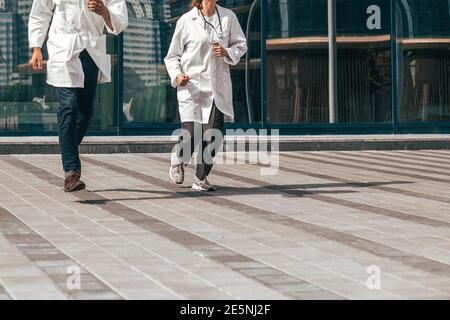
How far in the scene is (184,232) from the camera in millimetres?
8078

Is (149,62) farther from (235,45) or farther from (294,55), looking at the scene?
(235,45)

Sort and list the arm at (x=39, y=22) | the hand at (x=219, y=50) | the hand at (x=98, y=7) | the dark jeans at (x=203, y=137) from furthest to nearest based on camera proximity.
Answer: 1. the dark jeans at (x=203, y=137)
2. the hand at (x=219, y=50)
3. the arm at (x=39, y=22)
4. the hand at (x=98, y=7)

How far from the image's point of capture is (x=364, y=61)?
18781 millimetres

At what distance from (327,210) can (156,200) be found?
1.49 m

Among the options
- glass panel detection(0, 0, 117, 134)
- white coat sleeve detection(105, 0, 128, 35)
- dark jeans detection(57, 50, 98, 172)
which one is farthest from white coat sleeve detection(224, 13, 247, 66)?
glass panel detection(0, 0, 117, 134)

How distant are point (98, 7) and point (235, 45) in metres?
1.35

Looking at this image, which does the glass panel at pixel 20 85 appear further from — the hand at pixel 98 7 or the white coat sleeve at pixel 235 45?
the hand at pixel 98 7

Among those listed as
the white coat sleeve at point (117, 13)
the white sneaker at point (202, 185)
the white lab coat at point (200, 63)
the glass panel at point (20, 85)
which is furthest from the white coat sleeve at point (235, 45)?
the glass panel at point (20, 85)

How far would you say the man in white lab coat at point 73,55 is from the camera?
1020cm

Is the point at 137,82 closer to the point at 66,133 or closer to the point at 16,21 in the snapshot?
the point at 16,21

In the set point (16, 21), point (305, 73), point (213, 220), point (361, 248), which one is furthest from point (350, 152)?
point (361, 248)

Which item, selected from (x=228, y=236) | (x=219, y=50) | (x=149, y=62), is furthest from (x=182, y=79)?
(x=149, y=62)

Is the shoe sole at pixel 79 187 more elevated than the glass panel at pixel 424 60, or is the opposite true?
the glass panel at pixel 424 60

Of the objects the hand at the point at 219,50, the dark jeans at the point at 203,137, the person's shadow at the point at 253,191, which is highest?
the hand at the point at 219,50
